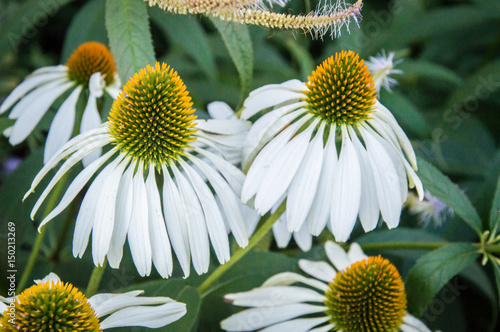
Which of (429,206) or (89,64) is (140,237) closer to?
(89,64)

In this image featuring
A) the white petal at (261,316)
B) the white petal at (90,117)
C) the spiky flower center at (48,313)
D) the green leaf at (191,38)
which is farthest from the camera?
the green leaf at (191,38)

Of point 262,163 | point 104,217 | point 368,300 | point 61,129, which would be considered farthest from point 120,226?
point 368,300

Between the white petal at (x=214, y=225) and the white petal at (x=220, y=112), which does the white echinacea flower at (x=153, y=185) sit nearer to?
the white petal at (x=214, y=225)

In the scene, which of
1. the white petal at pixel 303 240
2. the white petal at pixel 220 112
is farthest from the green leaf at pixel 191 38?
the white petal at pixel 303 240

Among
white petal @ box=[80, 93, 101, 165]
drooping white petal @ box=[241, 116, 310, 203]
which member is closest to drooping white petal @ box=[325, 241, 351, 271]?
drooping white petal @ box=[241, 116, 310, 203]

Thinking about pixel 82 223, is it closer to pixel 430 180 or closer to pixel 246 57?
pixel 246 57

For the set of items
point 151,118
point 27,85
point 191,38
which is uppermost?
point 191,38

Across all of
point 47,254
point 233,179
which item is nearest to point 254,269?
point 233,179
